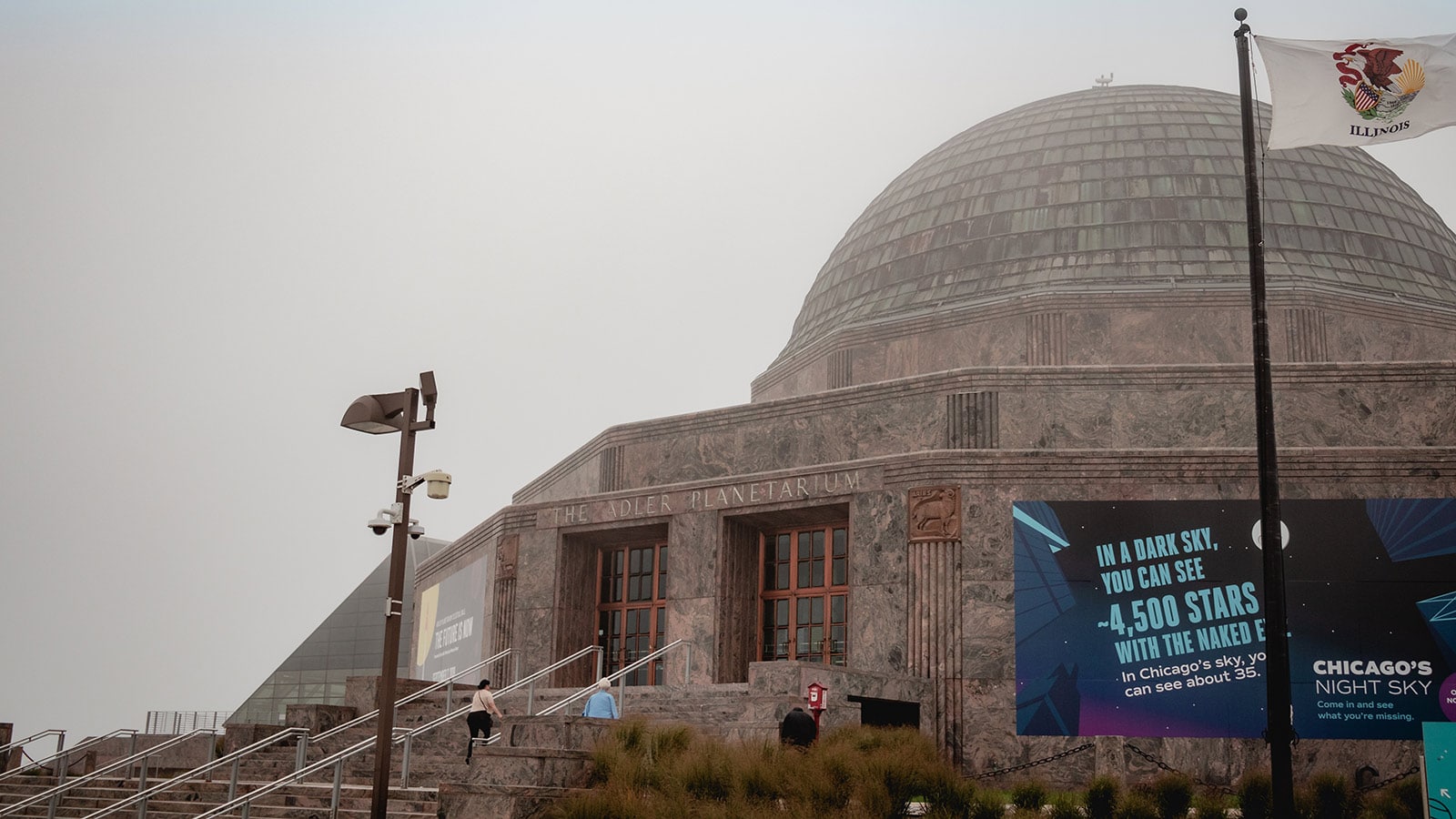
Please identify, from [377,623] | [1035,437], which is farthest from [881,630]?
[377,623]

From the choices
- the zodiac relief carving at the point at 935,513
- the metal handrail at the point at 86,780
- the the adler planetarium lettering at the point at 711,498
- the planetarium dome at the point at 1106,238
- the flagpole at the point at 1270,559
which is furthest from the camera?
the planetarium dome at the point at 1106,238

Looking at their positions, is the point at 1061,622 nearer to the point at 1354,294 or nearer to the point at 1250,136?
the point at 1250,136

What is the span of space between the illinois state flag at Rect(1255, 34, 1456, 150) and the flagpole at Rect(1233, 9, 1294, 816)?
47cm

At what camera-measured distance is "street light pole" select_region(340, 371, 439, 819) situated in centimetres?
879

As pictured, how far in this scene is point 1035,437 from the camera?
1385 centimetres

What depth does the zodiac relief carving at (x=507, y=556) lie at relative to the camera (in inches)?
606

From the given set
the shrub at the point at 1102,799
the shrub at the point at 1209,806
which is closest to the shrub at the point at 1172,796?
the shrub at the point at 1209,806

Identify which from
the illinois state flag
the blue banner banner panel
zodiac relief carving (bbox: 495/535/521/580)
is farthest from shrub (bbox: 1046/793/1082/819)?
the blue banner banner panel

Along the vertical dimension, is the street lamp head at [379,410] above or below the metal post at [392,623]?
above

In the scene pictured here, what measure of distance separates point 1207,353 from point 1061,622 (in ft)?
19.4

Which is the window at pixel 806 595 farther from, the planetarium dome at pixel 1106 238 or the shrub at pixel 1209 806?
the planetarium dome at pixel 1106 238

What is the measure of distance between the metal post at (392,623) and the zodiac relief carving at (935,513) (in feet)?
15.9

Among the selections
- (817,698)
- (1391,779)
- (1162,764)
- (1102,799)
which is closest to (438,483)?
(817,698)

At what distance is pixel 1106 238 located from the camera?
1845 cm
